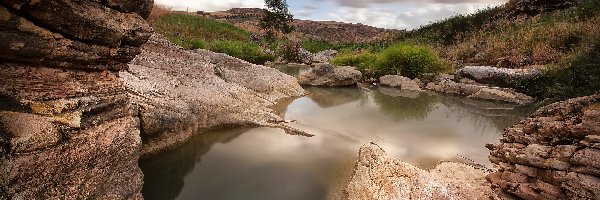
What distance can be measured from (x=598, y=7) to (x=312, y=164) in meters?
30.4

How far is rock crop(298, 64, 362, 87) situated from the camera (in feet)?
60.8

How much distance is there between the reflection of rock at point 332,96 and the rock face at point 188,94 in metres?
1.51

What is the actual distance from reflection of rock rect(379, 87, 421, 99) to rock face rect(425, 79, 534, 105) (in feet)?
4.88

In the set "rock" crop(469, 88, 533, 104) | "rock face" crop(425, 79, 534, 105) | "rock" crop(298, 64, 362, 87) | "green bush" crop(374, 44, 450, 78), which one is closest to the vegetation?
"green bush" crop(374, 44, 450, 78)

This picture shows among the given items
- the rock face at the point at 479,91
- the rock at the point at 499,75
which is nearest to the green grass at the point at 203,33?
the rock face at the point at 479,91

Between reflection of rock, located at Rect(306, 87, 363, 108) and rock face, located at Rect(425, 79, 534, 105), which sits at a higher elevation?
rock face, located at Rect(425, 79, 534, 105)

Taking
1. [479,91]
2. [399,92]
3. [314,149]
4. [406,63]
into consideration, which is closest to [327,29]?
[406,63]

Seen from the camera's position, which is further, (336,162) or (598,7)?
(598,7)

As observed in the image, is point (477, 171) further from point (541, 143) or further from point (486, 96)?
point (486, 96)

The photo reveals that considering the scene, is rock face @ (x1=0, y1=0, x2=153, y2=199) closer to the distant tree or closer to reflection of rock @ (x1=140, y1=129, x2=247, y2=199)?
reflection of rock @ (x1=140, y1=129, x2=247, y2=199)

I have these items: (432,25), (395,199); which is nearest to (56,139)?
(395,199)

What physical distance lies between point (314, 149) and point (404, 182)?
8.92 feet

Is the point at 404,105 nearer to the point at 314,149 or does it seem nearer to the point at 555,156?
the point at 314,149

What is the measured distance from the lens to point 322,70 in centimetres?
1888
